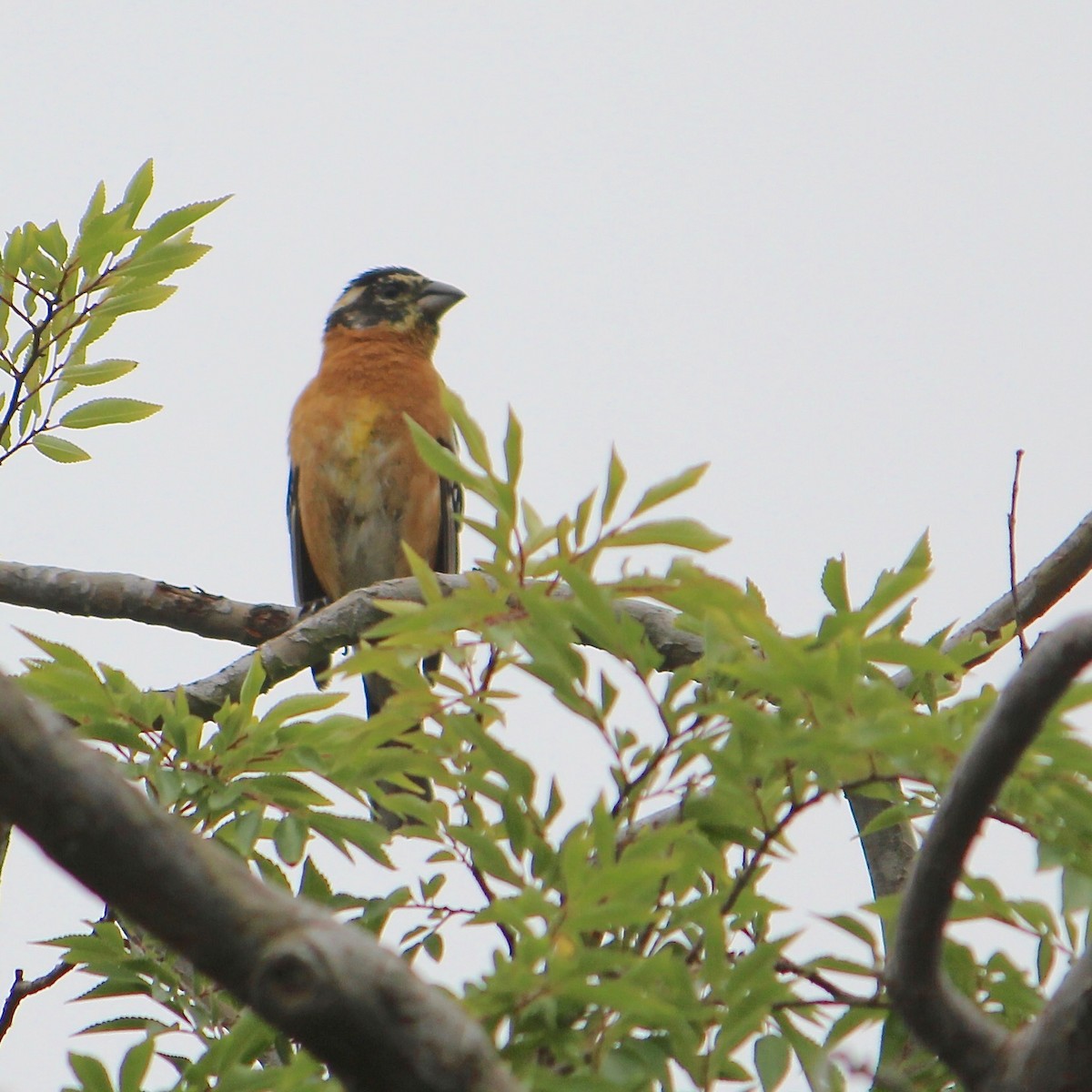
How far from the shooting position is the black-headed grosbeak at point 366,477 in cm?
863

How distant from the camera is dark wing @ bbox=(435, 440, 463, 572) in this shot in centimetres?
894

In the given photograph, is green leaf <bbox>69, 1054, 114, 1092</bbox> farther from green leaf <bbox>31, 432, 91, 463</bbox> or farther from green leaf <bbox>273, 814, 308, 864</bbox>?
green leaf <bbox>31, 432, 91, 463</bbox>

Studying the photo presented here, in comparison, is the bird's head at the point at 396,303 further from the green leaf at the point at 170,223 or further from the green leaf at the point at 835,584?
the green leaf at the point at 835,584

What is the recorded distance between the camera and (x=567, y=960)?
2076 millimetres

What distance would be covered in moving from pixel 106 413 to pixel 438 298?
218 inches

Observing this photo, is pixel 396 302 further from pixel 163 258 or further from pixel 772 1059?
pixel 772 1059

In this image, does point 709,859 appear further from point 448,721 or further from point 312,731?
point 312,731

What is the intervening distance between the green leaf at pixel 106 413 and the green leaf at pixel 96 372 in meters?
0.07

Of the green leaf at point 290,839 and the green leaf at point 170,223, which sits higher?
the green leaf at point 170,223

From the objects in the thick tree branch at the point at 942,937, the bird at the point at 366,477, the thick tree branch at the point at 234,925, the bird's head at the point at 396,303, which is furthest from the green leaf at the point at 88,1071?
the bird's head at the point at 396,303

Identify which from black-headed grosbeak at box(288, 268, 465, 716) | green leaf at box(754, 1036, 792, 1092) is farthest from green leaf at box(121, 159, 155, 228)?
black-headed grosbeak at box(288, 268, 465, 716)

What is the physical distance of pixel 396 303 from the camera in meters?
9.70

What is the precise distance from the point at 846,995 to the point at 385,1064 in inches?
41.6

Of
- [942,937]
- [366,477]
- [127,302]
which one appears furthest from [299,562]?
[942,937]
